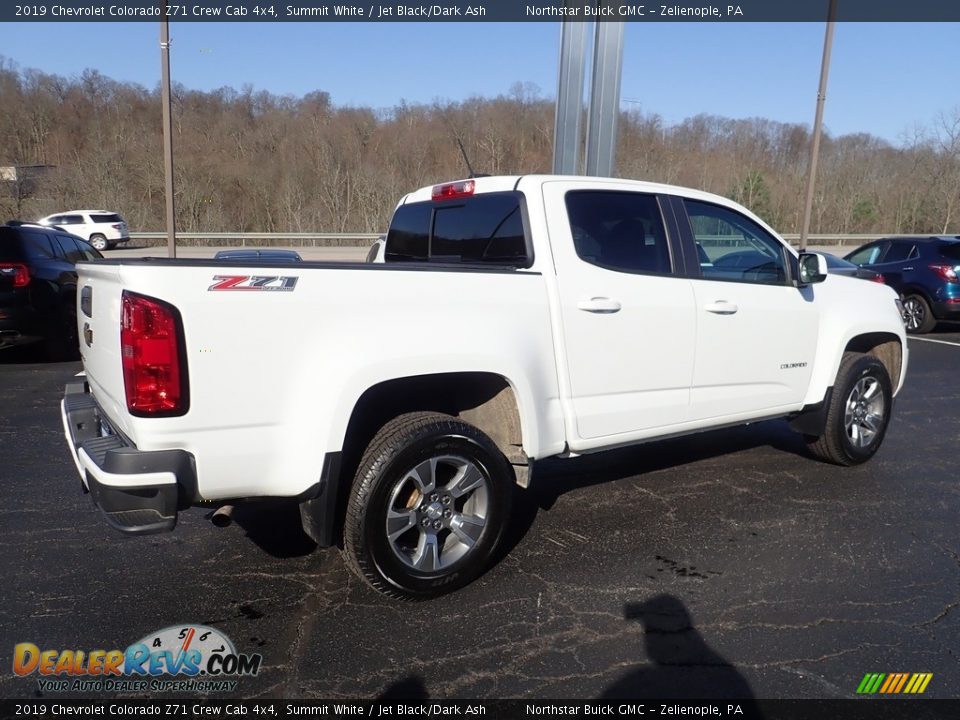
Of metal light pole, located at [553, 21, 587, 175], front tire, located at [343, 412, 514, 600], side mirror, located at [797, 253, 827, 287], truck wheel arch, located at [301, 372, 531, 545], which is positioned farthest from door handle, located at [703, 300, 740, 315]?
metal light pole, located at [553, 21, 587, 175]

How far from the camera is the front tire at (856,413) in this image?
500 centimetres

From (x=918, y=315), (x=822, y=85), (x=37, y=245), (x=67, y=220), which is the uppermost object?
(x=822, y=85)

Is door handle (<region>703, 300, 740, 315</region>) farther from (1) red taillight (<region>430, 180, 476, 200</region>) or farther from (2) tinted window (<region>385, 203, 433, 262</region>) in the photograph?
(2) tinted window (<region>385, 203, 433, 262</region>)

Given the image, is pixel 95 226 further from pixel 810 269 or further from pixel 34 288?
pixel 810 269

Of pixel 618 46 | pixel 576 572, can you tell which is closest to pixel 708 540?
pixel 576 572

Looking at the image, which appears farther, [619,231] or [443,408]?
[619,231]

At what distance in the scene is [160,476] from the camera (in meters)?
2.60

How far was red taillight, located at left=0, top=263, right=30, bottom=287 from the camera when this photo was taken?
834cm

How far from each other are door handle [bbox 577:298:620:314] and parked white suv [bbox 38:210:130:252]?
3280 cm

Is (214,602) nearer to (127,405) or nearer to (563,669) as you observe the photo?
(127,405)

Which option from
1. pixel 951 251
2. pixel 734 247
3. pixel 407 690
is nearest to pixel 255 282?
pixel 407 690

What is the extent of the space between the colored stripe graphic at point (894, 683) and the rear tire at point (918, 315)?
39.0 feet

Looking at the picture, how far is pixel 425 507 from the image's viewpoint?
10.7 feet

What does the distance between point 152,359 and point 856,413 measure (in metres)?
4.76
